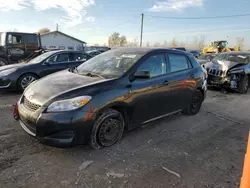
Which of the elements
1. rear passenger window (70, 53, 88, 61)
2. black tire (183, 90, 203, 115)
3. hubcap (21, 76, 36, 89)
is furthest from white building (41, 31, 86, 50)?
black tire (183, 90, 203, 115)

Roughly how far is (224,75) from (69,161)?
6.77 metres

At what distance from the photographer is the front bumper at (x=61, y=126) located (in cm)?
263

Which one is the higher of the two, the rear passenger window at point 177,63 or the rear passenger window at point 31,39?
the rear passenger window at point 31,39

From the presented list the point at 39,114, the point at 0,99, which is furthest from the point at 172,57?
the point at 0,99

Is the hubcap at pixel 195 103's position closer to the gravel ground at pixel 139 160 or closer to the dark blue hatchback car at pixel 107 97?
the dark blue hatchback car at pixel 107 97

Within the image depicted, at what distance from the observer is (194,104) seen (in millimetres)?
4859

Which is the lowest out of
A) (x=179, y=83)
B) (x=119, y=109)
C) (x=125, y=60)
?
(x=119, y=109)

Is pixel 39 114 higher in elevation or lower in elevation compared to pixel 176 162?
higher

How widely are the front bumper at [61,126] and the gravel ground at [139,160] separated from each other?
328 mm

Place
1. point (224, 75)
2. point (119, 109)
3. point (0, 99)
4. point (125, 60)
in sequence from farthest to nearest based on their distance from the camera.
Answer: point (224, 75)
point (0, 99)
point (125, 60)
point (119, 109)

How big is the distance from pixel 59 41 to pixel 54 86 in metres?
30.7

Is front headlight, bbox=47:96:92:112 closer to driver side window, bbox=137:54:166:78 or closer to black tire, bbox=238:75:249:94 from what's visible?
driver side window, bbox=137:54:166:78

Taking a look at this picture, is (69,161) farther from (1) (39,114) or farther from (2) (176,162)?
(2) (176,162)

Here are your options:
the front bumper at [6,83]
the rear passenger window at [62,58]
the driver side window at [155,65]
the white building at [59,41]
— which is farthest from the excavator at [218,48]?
the front bumper at [6,83]
